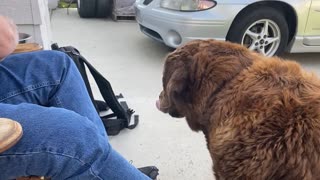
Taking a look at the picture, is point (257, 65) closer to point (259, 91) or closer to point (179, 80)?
point (259, 91)

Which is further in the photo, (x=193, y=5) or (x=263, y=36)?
(x=263, y=36)

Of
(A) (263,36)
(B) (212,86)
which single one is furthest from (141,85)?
(B) (212,86)

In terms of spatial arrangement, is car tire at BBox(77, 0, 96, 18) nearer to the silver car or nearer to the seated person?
the silver car

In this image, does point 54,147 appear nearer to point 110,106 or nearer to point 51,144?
point 51,144

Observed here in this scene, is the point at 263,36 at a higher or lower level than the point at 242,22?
lower

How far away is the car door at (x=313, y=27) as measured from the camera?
3730 millimetres

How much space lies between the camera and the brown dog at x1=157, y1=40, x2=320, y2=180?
1.23m

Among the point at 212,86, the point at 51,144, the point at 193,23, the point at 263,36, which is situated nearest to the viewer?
the point at 51,144

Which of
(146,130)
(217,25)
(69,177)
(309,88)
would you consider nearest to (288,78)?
(309,88)

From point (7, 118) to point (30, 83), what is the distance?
1.37 feet

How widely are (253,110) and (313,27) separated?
2.90 meters

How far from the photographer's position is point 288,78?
1301 millimetres

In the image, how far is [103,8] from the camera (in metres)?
5.92

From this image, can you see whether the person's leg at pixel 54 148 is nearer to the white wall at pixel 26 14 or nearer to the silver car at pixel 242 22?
the white wall at pixel 26 14
